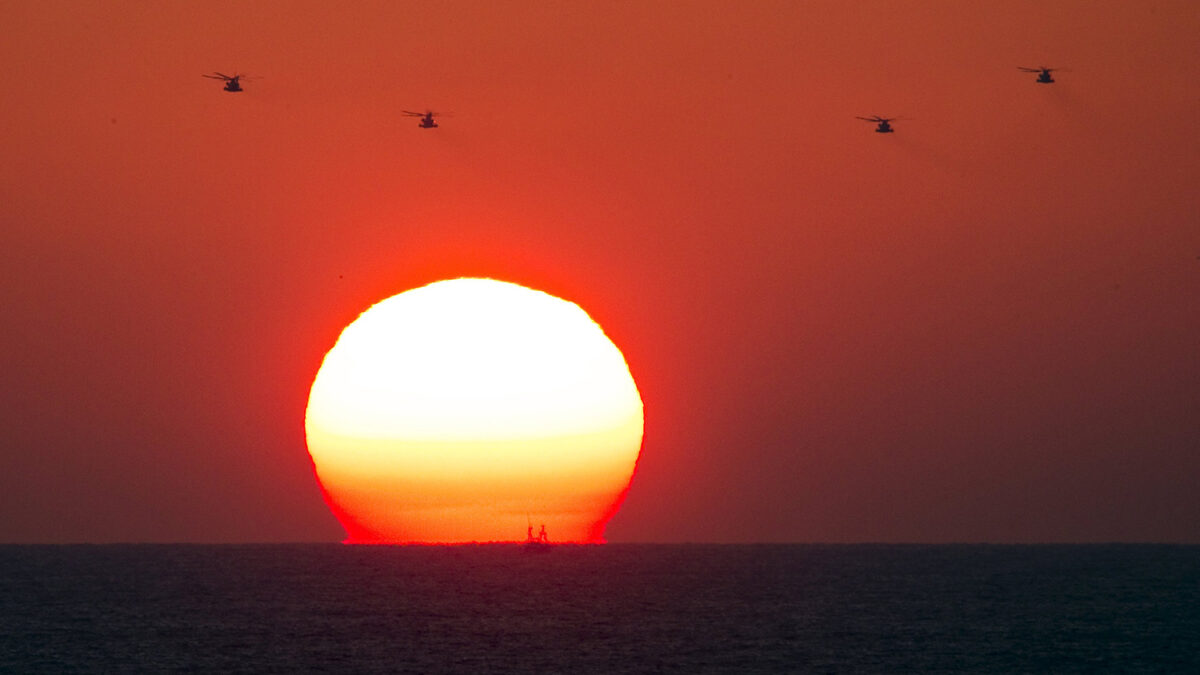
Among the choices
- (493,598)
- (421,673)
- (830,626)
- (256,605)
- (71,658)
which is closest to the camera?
(421,673)

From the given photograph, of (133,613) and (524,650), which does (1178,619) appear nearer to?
(524,650)

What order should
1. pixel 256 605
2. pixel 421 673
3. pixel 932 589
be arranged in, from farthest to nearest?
pixel 932 589
pixel 256 605
pixel 421 673

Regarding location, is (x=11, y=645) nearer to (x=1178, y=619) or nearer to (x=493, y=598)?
(x=493, y=598)

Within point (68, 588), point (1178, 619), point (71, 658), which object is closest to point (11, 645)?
point (71, 658)

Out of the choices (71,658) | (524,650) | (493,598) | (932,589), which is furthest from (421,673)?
(932,589)

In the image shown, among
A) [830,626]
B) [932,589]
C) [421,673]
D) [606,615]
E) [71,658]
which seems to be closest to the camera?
[421,673]

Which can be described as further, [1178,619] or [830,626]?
A: [1178,619]

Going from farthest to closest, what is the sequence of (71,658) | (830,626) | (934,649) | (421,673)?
(830,626) → (934,649) → (71,658) → (421,673)

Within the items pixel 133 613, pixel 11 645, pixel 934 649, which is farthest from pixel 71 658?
pixel 934 649

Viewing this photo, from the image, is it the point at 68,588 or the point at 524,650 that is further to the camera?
the point at 68,588
